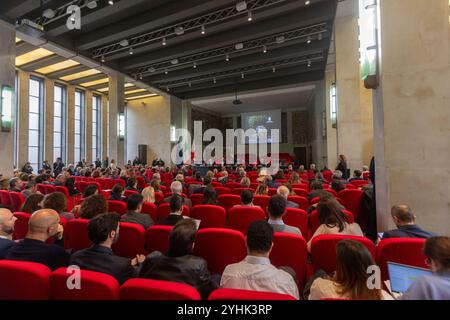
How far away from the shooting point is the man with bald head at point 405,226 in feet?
7.31

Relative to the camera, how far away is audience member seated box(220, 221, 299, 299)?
58.4 inches

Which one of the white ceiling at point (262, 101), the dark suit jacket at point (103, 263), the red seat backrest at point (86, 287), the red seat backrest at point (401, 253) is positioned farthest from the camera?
the white ceiling at point (262, 101)

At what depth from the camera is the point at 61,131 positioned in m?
16.2

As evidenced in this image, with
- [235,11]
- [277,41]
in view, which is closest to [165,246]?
[235,11]

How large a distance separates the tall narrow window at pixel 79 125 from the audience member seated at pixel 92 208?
16600 mm

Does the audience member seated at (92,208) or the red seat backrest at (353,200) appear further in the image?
the red seat backrest at (353,200)

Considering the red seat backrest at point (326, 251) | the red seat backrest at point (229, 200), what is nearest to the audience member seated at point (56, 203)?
the red seat backrest at point (229, 200)

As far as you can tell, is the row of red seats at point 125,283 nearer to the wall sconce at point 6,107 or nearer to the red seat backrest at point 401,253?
the red seat backrest at point 401,253

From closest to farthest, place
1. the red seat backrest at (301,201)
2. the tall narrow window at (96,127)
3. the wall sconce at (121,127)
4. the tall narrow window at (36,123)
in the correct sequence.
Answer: the red seat backrest at (301,201) < the wall sconce at (121,127) < the tall narrow window at (36,123) < the tall narrow window at (96,127)

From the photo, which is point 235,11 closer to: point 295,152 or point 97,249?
point 97,249

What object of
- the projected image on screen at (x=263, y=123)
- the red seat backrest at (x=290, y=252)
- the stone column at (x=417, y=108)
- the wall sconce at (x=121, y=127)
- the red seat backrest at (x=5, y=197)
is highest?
the projected image on screen at (x=263, y=123)

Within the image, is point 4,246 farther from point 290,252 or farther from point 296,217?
point 296,217

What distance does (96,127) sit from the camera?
60.9 feet

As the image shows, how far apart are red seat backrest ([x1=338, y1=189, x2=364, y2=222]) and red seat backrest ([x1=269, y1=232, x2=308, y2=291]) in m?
2.92
